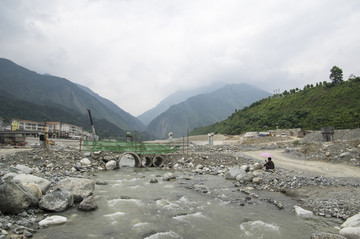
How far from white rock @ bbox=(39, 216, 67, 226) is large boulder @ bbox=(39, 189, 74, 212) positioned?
960 millimetres

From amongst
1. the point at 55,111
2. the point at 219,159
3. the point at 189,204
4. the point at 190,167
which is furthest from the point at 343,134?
the point at 55,111

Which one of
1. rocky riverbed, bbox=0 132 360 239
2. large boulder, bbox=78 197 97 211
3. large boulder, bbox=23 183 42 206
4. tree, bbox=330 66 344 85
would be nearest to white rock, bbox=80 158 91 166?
rocky riverbed, bbox=0 132 360 239

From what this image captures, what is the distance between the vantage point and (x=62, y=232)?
23.0 feet

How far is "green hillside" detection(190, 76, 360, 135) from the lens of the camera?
48.2 m

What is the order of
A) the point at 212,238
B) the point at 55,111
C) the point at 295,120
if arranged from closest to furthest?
the point at 212,238 < the point at 295,120 < the point at 55,111

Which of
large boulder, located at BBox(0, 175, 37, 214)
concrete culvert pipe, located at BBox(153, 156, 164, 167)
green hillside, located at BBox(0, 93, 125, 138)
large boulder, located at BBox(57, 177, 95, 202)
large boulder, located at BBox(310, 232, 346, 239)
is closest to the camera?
large boulder, located at BBox(310, 232, 346, 239)

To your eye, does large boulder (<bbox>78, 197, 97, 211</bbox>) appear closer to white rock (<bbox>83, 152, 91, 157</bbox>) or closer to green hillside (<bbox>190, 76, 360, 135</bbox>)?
white rock (<bbox>83, 152, 91, 157</bbox>)

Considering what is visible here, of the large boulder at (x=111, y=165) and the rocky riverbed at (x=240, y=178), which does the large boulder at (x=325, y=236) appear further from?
the large boulder at (x=111, y=165)

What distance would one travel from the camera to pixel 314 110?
193 ft

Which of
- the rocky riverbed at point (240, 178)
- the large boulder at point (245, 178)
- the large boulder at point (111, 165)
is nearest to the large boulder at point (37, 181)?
the rocky riverbed at point (240, 178)

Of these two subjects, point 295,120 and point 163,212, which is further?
point 295,120

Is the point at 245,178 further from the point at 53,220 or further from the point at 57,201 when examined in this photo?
the point at 53,220

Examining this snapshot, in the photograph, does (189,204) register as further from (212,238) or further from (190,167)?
(190,167)

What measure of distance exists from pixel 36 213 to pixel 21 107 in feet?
487
